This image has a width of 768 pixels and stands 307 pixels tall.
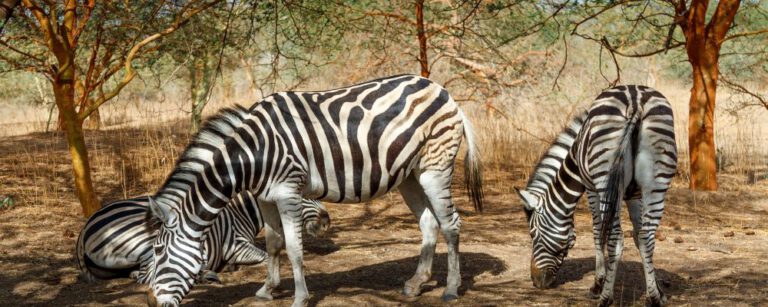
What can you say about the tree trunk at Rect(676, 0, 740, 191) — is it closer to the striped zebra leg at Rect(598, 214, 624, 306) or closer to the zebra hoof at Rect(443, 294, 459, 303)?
the striped zebra leg at Rect(598, 214, 624, 306)

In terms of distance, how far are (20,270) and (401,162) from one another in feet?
11.2

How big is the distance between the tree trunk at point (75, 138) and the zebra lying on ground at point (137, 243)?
1.54 meters

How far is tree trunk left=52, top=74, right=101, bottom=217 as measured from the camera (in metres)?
8.08

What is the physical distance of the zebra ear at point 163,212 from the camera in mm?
4754

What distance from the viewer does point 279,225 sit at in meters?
5.73

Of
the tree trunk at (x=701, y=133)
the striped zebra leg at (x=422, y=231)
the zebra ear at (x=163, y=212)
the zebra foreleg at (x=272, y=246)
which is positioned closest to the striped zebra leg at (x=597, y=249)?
the striped zebra leg at (x=422, y=231)

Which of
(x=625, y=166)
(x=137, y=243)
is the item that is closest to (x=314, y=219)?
(x=137, y=243)

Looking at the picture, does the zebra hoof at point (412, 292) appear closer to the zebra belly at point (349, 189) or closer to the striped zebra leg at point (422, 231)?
the striped zebra leg at point (422, 231)

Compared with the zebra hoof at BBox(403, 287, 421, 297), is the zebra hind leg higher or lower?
higher

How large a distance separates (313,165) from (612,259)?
80.2 inches

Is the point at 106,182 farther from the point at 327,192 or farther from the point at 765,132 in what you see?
the point at 765,132

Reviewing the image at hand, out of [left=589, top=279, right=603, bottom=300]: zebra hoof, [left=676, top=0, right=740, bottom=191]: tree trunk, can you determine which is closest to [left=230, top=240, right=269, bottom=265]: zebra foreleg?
[left=589, top=279, right=603, bottom=300]: zebra hoof

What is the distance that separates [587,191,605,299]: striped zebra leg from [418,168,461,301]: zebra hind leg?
0.93 metres

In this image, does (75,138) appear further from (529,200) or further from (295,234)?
(529,200)
